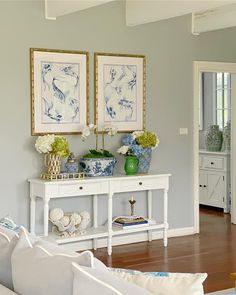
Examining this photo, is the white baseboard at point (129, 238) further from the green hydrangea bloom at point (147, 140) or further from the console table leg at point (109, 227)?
the green hydrangea bloom at point (147, 140)

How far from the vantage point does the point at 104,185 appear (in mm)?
5711

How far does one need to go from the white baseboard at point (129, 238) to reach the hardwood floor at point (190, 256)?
0.09 metres

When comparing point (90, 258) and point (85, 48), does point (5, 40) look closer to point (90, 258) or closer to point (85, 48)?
point (85, 48)

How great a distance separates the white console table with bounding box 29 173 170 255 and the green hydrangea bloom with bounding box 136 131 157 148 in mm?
316

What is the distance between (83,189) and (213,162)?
3.28m

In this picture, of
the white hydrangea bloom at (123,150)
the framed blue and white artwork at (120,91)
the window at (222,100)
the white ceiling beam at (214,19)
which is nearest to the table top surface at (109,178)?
the white hydrangea bloom at (123,150)

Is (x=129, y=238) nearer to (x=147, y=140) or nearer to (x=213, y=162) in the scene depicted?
(x=147, y=140)

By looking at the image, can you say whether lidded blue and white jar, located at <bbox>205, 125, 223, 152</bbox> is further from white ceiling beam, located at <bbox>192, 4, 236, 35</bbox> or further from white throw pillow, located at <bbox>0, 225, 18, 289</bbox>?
white throw pillow, located at <bbox>0, 225, 18, 289</bbox>

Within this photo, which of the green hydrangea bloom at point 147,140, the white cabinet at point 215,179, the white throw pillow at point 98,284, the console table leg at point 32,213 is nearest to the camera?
the white throw pillow at point 98,284

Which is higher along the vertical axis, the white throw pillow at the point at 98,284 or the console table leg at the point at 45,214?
the white throw pillow at the point at 98,284

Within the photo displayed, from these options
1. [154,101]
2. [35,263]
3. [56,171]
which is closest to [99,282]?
[35,263]

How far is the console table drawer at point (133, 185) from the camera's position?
5798mm

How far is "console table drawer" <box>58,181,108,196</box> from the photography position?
5.46 metres

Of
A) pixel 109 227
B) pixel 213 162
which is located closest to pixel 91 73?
pixel 109 227
